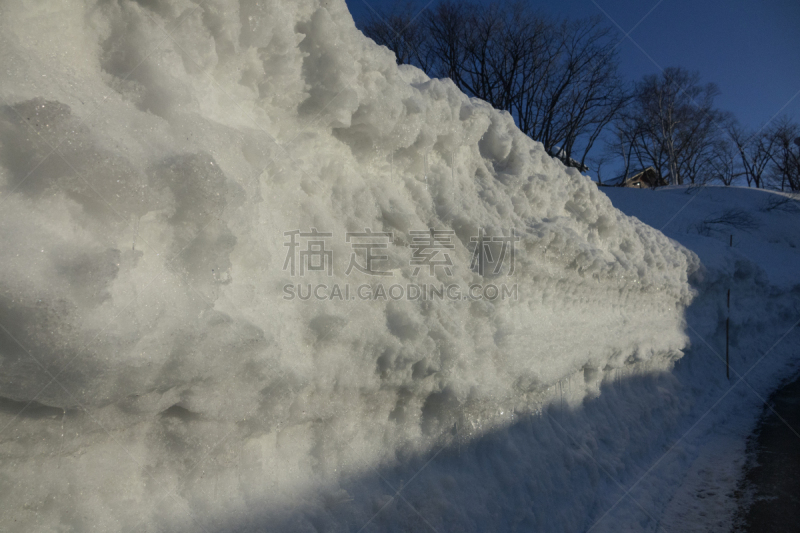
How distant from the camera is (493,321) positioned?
2.93m

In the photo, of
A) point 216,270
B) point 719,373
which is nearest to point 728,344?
point 719,373

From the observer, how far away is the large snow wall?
132 cm

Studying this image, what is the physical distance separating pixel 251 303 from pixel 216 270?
199 mm

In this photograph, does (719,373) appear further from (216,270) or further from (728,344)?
(216,270)

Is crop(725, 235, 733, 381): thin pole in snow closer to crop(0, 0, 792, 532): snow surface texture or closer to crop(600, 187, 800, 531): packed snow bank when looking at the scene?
crop(600, 187, 800, 531): packed snow bank

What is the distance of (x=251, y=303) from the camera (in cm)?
178

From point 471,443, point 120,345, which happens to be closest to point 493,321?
point 471,443

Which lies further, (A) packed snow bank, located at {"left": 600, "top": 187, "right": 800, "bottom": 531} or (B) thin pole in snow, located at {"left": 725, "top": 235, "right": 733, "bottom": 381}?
(B) thin pole in snow, located at {"left": 725, "top": 235, "right": 733, "bottom": 381}

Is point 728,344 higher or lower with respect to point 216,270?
lower

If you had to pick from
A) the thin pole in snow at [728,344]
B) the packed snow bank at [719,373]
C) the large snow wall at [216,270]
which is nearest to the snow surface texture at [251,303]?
the large snow wall at [216,270]

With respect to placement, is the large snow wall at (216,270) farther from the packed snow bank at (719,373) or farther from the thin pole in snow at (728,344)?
the thin pole in snow at (728,344)

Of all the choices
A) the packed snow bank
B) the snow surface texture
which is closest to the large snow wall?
the snow surface texture

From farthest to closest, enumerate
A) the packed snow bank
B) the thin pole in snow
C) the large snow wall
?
the thin pole in snow → the packed snow bank → the large snow wall

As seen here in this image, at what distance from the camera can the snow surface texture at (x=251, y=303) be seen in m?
1.34
